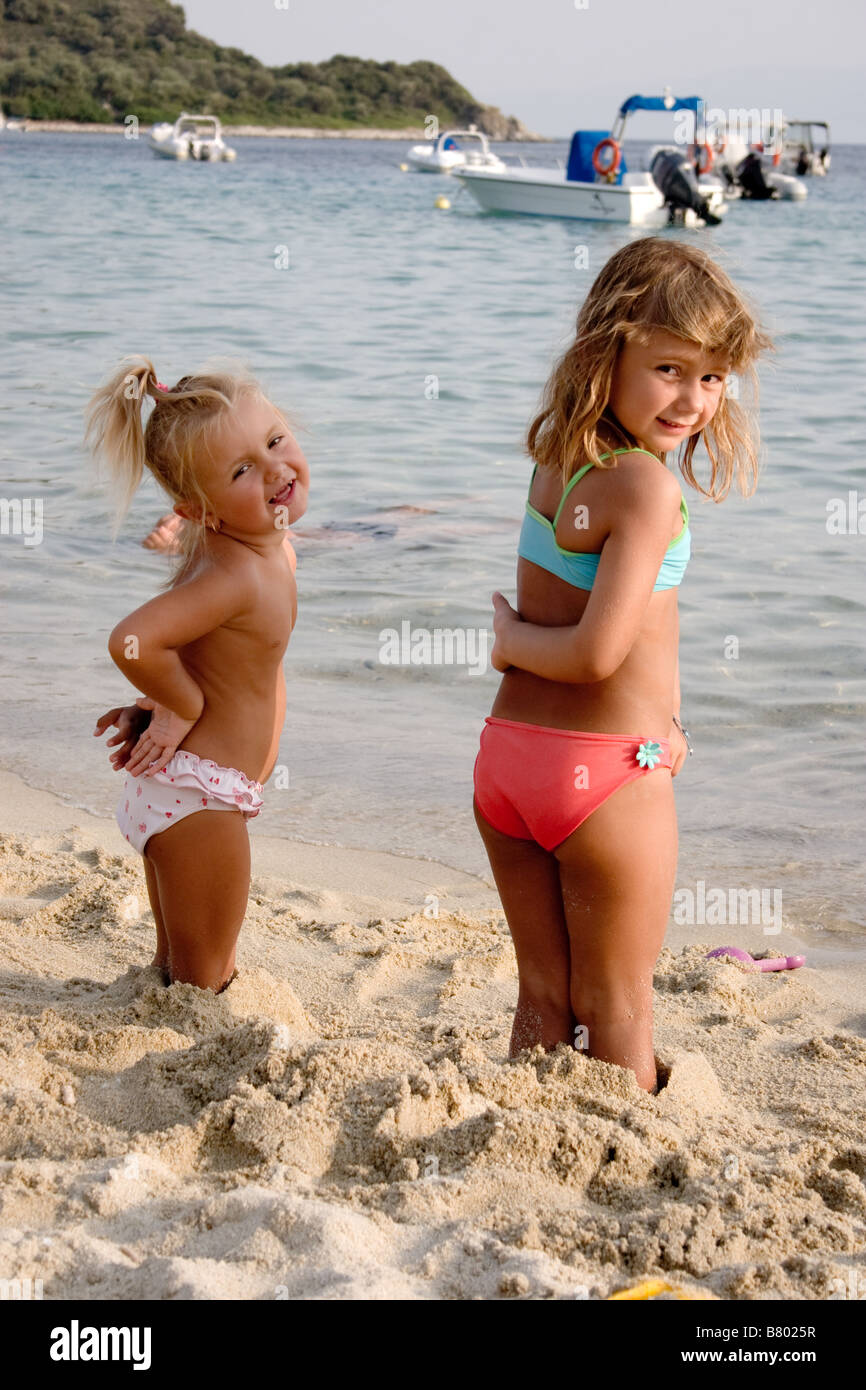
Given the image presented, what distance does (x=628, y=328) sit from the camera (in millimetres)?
2143

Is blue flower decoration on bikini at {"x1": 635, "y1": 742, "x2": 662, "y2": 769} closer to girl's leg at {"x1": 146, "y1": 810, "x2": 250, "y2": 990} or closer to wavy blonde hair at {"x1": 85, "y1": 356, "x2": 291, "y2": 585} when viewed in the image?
girl's leg at {"x1": 146, "y1": 810, "x2": 250, "y2": 990}

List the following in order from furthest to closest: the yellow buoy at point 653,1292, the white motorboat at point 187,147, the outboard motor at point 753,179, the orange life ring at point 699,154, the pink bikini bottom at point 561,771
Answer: the white motorboat at point 187,147, the outboard motor at point 753,179, the orange life ring at point 699,154, the pink bikini bottom at point 561,771, the yellow buoy at point 653,1292

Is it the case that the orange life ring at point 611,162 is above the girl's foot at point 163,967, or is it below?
above

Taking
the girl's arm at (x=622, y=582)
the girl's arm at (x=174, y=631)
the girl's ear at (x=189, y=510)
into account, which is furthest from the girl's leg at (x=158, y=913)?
the girl's arm at (x=622, y=582)

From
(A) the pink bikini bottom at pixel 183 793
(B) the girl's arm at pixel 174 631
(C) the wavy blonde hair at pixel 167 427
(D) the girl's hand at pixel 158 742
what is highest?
(C) the wavy blonde hair at pixel 167 427

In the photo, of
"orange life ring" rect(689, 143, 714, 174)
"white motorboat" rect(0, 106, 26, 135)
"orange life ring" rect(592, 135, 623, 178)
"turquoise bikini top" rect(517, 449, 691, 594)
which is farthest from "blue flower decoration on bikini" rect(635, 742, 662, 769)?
"white motorboat" rect(0, 106, 26, 135)

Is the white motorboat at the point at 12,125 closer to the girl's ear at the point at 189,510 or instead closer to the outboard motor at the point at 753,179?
the outboard motor at the point at 753,179

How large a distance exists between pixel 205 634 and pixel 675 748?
0.97 m

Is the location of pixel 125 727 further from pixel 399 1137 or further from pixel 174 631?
pixel 399 1137

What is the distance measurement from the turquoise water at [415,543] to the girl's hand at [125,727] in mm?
1129

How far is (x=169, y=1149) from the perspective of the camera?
2.18 meters

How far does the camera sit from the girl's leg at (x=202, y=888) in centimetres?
266
